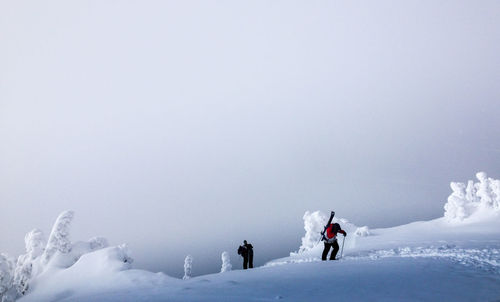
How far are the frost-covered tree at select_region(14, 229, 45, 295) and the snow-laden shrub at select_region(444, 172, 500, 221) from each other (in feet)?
155

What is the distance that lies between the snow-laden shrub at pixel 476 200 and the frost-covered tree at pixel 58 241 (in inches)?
1774

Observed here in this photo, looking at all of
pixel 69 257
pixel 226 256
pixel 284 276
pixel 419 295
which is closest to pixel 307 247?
pixel 226 256

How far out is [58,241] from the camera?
25000 millimetres

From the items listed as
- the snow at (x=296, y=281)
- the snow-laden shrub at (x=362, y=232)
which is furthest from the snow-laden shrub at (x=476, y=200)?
the snow at (x=296, y=281)

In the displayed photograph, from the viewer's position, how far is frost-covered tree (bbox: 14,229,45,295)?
74.4 ft

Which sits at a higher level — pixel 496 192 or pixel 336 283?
pixel 496 192

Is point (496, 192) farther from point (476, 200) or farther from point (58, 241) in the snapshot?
point (58, 241)

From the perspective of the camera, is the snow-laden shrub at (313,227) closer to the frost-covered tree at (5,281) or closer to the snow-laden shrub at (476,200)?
the snow-laden shrub at (476,200)

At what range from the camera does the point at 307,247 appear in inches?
1761

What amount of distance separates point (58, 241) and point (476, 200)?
51.6 metres

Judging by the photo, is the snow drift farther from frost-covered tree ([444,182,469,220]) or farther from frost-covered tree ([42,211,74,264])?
frost-covered tree ([444,182,469,220])

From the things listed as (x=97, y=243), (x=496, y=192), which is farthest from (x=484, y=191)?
(x=97, y=243)

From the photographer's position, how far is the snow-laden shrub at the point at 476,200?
42406 millimetres

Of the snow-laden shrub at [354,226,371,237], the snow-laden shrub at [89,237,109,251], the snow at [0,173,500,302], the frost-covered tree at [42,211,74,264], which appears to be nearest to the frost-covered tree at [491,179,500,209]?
the snow-laden shrub at [354,226,371,237]
